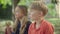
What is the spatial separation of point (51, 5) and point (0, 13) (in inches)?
14.9

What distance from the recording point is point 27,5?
1.17 meters

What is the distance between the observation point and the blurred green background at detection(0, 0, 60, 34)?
3.83ft

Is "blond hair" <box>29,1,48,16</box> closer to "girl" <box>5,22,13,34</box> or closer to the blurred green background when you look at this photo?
the blurred green background

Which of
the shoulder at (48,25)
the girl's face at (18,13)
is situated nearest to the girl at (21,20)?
the girl's face at (18,13)

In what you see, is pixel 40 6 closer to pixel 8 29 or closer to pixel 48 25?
pixel 48 25

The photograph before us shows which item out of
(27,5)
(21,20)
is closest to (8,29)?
(21,20)

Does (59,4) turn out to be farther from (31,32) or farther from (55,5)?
(31,32)

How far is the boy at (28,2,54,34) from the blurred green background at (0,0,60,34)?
4 cm

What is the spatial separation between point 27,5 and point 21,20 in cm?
12

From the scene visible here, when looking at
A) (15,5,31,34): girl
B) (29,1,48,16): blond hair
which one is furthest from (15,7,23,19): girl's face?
(29,1,48,16): blond hair

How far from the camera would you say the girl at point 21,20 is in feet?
3.86

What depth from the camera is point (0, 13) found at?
1.21 m

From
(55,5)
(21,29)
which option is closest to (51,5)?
(55,5)

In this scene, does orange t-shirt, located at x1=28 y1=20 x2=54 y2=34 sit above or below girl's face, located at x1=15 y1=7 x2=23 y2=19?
below
